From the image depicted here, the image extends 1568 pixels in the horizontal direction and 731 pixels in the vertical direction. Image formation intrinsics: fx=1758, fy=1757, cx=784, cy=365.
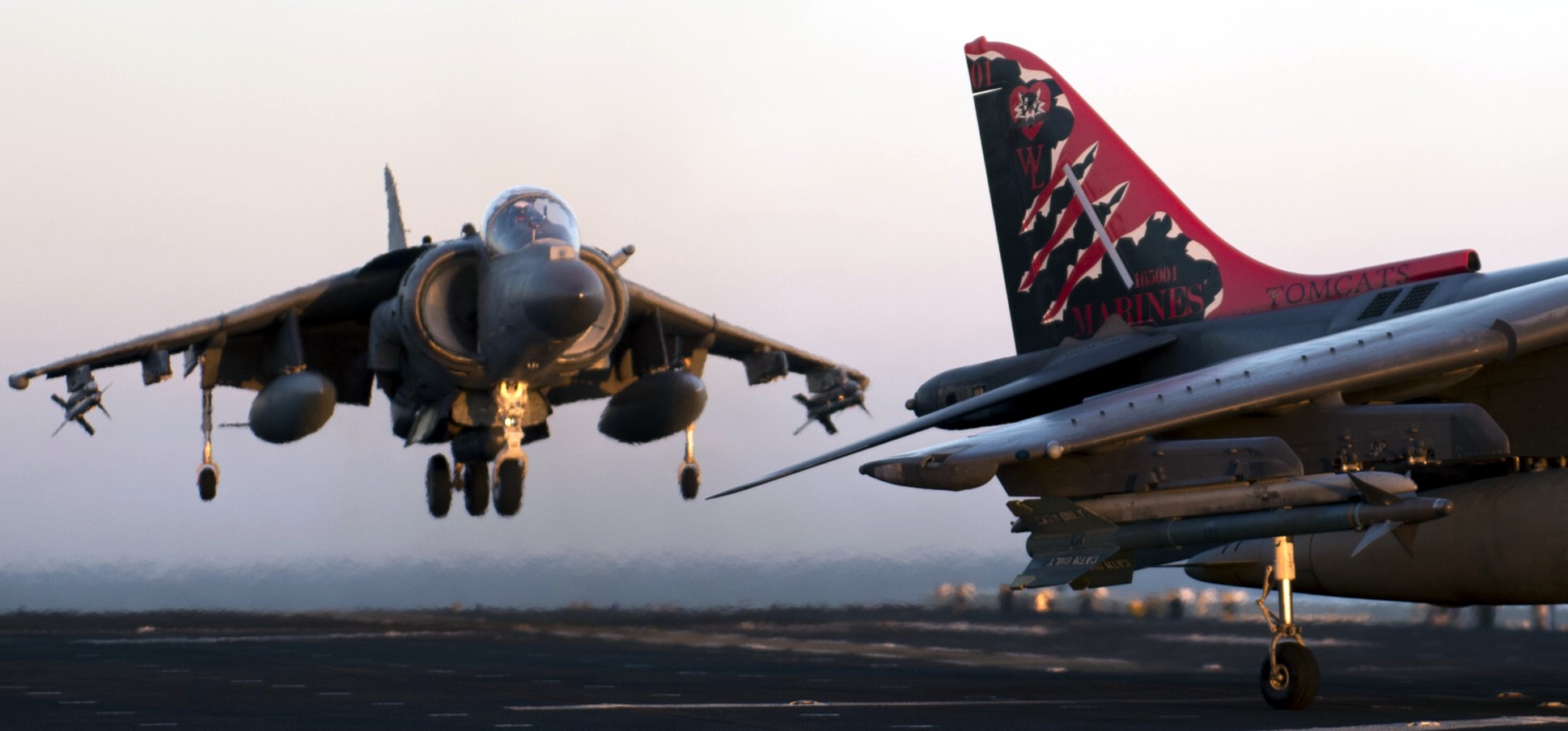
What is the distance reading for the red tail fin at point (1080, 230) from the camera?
15.5m

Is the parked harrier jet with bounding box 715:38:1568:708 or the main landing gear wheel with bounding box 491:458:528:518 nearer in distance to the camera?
the parked harrier jet with bounding box 715:38:1568:708

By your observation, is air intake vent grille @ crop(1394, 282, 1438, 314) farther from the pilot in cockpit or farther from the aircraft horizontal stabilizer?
the pilot in cockpit

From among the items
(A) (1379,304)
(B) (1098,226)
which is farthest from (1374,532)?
(B) (1098,226)

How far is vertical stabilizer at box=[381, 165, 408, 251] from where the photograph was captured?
107ft

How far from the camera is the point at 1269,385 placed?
11703 mm

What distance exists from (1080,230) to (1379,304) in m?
3.44

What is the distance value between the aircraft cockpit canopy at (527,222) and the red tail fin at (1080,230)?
7888 mm

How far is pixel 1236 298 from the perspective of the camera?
15.3m

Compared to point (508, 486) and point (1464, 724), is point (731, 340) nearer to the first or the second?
point (508, 486)

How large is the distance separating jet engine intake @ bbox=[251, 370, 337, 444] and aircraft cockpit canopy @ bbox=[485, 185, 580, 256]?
3.09 metres

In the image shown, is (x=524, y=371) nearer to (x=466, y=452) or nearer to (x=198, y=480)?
(x=466, y=452)

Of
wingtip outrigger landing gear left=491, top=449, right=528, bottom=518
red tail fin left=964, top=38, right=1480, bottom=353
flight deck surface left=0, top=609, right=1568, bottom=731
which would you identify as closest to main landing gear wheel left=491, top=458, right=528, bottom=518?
wingtip outrigger landing gear left=491, top=449, right=528, bottom=518

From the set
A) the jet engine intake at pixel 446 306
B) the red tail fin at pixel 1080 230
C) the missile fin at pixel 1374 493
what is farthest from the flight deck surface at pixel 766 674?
the jet engine intake at pixel 446 306

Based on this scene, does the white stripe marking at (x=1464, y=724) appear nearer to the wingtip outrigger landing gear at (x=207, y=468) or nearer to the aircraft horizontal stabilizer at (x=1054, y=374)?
the aircraft horizontal stabilizer at (x=1054, y=374)
